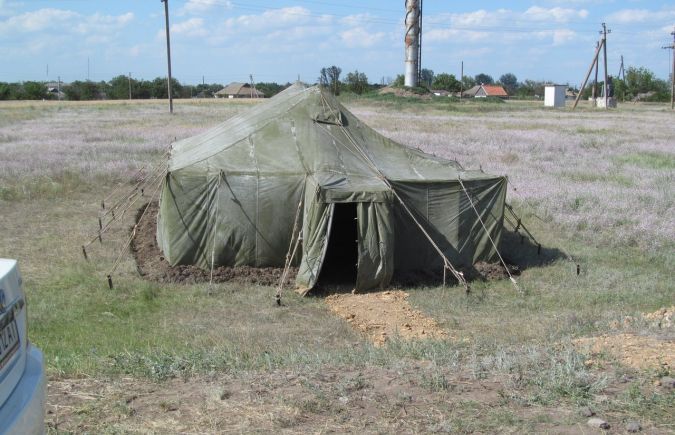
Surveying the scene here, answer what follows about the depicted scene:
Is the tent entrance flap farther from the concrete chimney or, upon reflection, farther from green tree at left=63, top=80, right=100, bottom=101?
green tree at left=63, top=80, right=100, bottom=101

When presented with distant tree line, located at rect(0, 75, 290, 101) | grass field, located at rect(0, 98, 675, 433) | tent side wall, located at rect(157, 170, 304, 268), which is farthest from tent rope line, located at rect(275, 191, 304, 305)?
distant tree line, located at rect(0, 75, 290, 101)

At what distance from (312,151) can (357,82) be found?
7443 cm

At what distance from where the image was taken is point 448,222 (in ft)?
40.1

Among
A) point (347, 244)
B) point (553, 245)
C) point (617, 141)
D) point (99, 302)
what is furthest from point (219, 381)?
point (617, 141)

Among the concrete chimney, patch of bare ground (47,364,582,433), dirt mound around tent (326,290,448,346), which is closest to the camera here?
patch of bare ground (47,364,582,433)

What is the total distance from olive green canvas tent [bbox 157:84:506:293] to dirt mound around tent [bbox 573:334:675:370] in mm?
4623

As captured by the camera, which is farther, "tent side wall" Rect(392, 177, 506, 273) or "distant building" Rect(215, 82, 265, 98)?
"distant building" Rect(215, 82, 265, 98)

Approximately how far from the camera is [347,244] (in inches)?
529

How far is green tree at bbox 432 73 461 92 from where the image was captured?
317ft

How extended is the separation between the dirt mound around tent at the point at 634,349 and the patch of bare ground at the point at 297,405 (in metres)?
1.33

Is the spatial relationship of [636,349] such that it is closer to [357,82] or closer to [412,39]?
[412,39]

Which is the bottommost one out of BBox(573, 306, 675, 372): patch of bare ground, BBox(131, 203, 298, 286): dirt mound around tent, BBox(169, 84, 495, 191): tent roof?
BBox(131, 203, 298, 286): dirt mound around tent

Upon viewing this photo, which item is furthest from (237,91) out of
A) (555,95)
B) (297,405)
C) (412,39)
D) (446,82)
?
(297,405)

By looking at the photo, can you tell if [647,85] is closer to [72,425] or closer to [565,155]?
[565,155]
